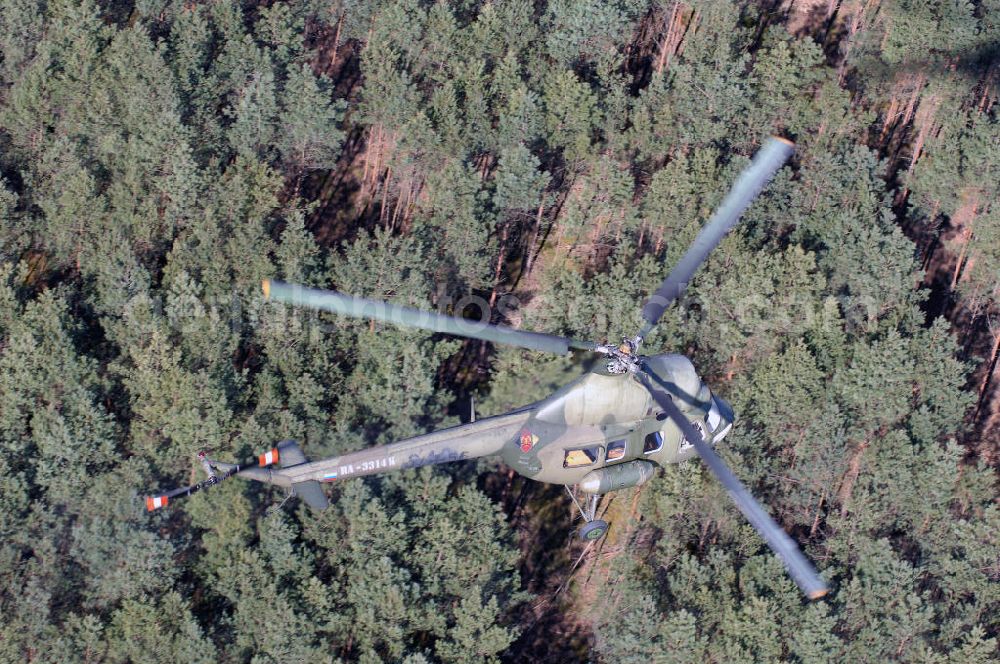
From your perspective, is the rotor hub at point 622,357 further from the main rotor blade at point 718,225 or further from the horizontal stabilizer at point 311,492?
the horizontal stabilizer at point 311,492

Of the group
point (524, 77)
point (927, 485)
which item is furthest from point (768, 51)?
point (927, 485)

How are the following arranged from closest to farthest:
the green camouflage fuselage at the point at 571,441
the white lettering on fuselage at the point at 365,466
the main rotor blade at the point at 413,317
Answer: the main rotor blade at the point at 413,317 < the green camouflage fuselage at the point at 571,441 < the white lettering on fuselage at the point at 365,466

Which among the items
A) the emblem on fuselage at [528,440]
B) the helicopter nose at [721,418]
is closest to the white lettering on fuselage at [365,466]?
the emblem on fuselage at [528,440]

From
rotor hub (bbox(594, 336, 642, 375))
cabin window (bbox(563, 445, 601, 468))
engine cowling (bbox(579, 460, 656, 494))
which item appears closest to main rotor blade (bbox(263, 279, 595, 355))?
rotor hub (bbox(594, 336, 642, 375))

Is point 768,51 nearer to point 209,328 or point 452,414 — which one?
point 452,414

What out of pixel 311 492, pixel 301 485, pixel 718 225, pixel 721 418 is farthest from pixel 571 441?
pixel 301 485

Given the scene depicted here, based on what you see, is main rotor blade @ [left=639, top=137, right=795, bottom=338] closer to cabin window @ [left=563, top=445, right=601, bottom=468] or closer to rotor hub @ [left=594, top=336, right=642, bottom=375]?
rotor hub @ [left=594, top=336, right=642, bottom=375]
